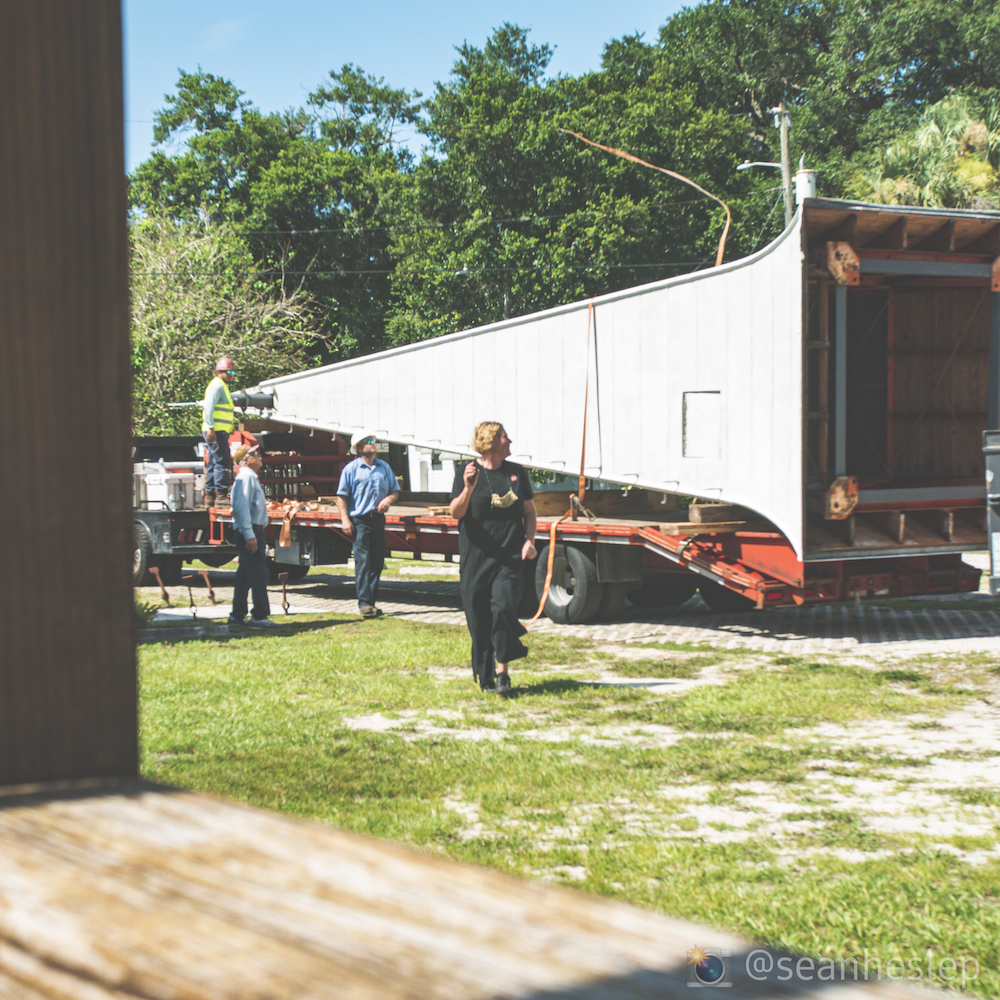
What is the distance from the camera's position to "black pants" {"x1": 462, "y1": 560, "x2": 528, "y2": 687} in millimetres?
7816

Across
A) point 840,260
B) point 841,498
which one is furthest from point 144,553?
point 840,260

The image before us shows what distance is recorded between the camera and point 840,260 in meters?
10.0

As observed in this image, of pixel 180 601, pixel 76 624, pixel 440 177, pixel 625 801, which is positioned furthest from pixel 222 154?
pixel 76 624

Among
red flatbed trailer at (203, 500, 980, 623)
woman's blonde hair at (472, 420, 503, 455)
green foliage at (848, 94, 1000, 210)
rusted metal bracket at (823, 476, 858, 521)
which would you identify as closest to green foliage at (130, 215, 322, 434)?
green foliage at (848, 94, 1000, 210)

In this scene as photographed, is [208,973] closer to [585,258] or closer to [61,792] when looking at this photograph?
[61,792]

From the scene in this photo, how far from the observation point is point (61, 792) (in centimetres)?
104

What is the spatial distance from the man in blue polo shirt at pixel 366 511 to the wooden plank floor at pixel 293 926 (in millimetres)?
11572

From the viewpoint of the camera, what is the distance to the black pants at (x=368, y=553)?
12.6 meters

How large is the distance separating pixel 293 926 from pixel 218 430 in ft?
47.2

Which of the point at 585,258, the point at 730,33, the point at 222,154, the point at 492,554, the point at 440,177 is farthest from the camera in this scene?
the point at 222,154

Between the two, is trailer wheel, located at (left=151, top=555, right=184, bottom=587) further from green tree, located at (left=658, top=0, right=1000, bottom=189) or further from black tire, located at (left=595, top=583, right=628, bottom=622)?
green tree, located at (left=658, top=0, right=1000, bottom=189)

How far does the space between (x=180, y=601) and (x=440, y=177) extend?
91.4ft

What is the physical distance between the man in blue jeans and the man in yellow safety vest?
250 cm

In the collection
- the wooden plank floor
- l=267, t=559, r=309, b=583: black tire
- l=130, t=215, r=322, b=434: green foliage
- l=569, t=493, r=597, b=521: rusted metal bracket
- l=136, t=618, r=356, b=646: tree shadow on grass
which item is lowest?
l=136, t=618, r=356, b=646: tree shadow on grass
